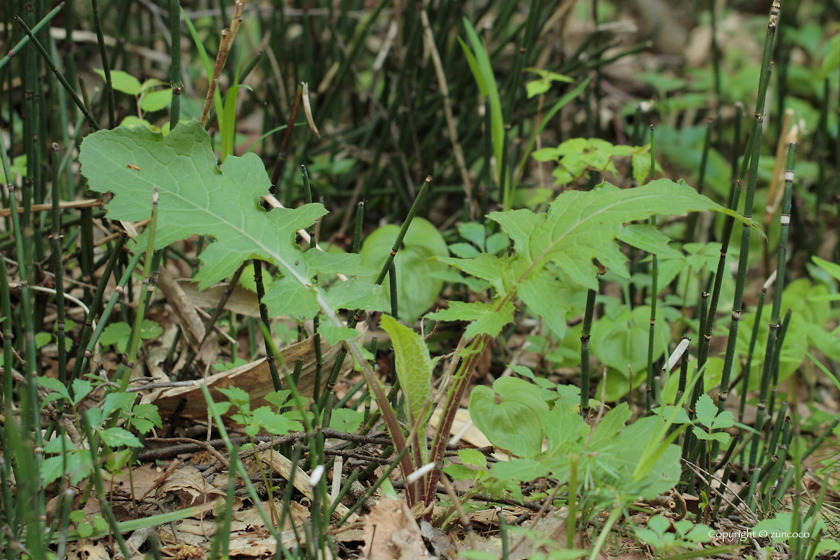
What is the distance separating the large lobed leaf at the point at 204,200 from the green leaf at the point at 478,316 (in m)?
0.10

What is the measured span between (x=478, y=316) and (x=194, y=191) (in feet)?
1.38

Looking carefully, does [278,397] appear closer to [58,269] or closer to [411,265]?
[58,269]

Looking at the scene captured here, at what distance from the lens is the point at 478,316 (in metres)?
0.76

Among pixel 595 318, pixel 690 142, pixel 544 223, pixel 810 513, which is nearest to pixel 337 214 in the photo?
pixel 595 318

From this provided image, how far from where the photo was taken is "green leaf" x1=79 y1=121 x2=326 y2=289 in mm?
806

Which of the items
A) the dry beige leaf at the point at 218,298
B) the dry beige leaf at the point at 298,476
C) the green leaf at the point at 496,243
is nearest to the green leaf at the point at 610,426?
the dry beige leaf at the point at 298,476

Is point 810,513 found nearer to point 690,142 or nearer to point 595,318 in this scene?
point 595,318

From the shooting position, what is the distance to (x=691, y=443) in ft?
3.11

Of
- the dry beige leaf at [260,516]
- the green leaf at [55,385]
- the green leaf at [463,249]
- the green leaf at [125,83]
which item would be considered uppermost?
the green leaf at [125,83]

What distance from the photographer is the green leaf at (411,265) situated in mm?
1265

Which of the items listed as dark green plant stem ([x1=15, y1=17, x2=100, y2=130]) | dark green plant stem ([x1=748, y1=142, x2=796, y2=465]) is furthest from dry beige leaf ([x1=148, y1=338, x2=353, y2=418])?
dark green plant stem ([x1=748, y1=142, x2=796, y2=465])

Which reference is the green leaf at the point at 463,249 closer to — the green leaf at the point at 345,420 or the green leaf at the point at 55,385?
the green leaf at the point at 345,420

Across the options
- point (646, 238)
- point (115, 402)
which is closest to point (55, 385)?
point (115, 402)

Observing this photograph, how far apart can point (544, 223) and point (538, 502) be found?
39 centimetres
